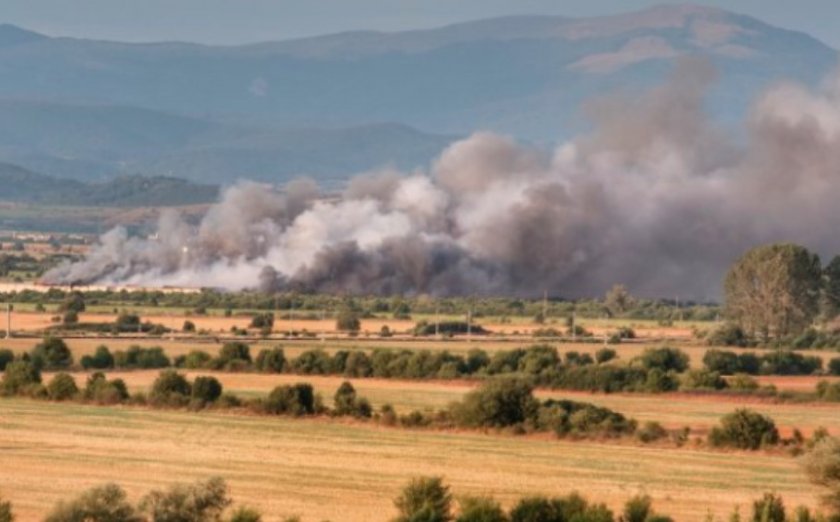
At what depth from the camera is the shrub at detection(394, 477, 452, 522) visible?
112 ft

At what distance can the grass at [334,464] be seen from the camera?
129 ft

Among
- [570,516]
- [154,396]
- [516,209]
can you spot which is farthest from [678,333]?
[570,516]

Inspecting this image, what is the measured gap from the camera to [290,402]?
182ft

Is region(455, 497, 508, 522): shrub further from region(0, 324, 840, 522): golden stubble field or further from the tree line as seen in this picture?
the tree line

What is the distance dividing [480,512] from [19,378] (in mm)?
29403

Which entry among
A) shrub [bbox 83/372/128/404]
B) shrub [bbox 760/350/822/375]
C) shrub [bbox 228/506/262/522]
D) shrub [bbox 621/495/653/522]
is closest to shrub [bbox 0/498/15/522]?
shrub [bbox 228/506/262/522]

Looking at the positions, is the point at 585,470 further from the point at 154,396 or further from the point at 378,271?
the point at 378,271

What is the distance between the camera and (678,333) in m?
97.4

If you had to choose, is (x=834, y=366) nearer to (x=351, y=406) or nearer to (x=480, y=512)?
(x=351, y=406)

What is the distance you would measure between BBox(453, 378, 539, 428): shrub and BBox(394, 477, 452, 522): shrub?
1654 cm

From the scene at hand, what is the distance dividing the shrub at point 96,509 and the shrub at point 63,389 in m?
25.5

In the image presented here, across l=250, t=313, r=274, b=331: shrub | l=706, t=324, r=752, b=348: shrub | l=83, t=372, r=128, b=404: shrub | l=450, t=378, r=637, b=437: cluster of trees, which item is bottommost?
l=450, t=378, r=637, b=437: cluster of trees

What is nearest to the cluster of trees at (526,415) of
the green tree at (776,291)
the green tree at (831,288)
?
the green tree at (776,291)

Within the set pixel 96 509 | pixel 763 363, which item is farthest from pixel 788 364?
pixel 96 509
